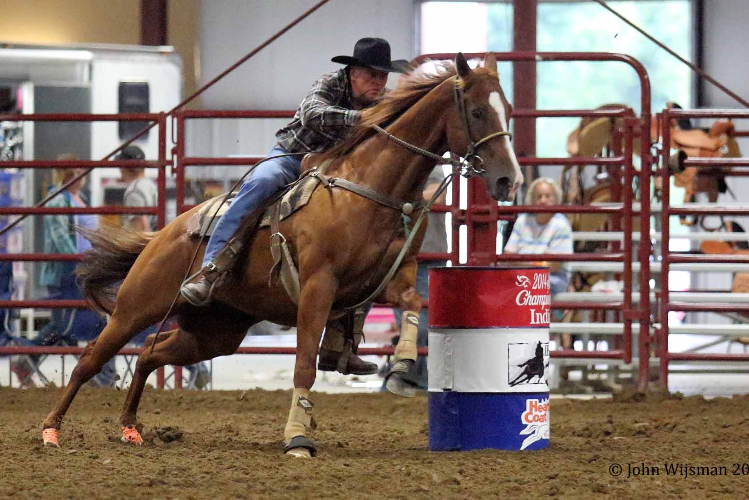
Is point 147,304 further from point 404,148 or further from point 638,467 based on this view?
point 638,467

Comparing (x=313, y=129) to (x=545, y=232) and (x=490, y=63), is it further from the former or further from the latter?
(x=545, y=232)

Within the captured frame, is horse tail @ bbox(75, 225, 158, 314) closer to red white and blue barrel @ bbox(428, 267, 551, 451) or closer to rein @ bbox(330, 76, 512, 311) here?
rein @ bbox(330, 76, 512, 311)

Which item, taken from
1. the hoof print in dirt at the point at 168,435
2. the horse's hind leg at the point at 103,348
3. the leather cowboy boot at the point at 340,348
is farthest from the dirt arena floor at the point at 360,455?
the leather cowboy boot at the point at 340,348

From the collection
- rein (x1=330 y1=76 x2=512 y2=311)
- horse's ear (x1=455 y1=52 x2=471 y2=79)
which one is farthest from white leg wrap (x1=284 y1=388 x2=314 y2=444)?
horse's ear (x1=455 y1=52 x2=471 y2=79)

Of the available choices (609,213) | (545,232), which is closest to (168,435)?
(609,213)

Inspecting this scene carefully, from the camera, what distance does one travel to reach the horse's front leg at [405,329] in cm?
438

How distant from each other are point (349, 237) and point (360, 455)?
3.11ft

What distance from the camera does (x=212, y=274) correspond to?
4930 millimetres

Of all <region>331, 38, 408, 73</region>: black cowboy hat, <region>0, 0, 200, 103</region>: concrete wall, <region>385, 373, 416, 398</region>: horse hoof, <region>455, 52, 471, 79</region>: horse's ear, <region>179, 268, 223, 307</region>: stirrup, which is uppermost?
<region>0, 0, 200, 103</region>: concrete wall

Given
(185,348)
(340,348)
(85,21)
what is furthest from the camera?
(85,21)

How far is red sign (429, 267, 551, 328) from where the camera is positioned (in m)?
4.61

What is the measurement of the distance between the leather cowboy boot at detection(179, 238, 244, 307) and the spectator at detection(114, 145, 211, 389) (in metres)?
2.90

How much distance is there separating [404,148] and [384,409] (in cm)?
257

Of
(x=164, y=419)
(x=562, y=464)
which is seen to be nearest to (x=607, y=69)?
(x=164, y=419)
